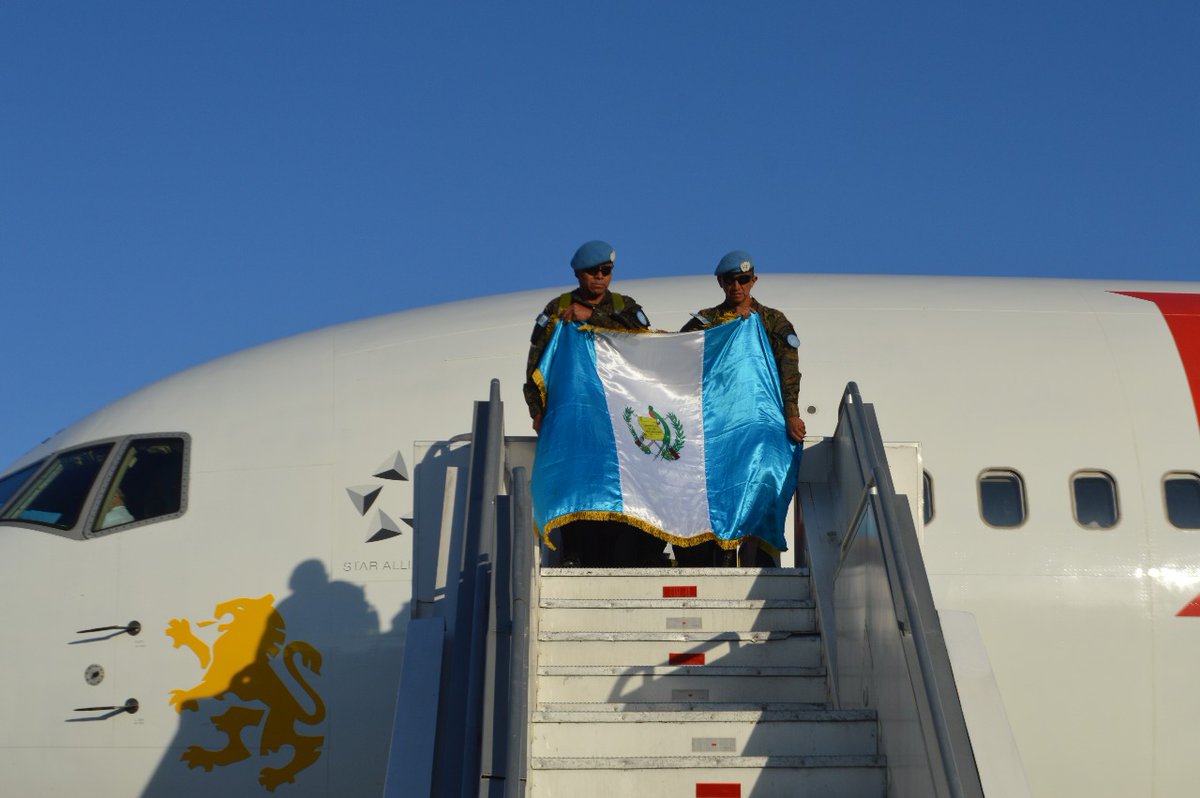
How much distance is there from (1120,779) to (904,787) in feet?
14.0

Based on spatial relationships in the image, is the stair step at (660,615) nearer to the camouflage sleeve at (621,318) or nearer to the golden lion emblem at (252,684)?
the camouflage sleeve at (621,318)

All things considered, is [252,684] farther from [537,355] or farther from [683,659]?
[683,659]

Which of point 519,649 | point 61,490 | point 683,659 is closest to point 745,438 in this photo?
point 683,659

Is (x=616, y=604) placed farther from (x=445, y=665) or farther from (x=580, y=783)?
(x=580, y=783)

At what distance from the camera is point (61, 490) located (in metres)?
9.80

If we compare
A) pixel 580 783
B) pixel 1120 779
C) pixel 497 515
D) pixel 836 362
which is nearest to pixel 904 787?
pixel 580 783

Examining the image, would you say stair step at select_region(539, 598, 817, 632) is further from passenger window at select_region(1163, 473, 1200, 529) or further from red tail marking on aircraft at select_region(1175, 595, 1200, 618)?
passenger window at select_region(1163, 473, 1200, 529)

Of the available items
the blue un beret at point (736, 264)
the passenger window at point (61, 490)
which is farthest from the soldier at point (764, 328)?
the passenger window at point (61, 490)

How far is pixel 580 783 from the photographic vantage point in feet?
18.2

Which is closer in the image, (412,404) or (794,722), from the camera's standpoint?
(794,722)

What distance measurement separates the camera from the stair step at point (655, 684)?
6371 mm

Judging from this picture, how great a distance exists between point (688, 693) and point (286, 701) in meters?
3.47

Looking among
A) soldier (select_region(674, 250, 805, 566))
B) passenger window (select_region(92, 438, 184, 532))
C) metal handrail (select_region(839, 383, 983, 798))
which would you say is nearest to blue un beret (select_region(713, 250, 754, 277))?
soldier (select_region(674, 250, 805, 566))

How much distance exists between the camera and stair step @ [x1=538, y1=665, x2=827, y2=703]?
6.37 metres
